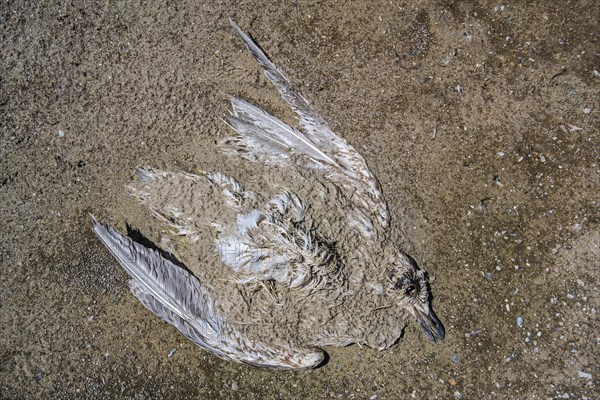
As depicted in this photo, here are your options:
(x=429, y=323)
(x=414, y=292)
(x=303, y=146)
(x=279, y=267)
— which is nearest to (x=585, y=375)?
(x=429, y=323)

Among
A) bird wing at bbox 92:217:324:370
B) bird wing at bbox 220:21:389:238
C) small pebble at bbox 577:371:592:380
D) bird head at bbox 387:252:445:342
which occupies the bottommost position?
bird wing at bbox 92:217:324:370

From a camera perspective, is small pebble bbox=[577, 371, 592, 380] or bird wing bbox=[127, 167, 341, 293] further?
small pebble bbox=[577, 371, 592, 380]

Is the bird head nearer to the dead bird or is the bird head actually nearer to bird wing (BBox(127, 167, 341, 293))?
the dead bird

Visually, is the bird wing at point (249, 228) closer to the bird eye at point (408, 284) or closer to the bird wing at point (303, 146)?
the bird wing at point (303, 146)

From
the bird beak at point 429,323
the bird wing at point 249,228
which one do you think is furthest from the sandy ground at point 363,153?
the bird wing at point 249,228

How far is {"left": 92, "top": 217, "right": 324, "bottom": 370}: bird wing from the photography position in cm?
421

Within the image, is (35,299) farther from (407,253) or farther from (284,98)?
(407,253)

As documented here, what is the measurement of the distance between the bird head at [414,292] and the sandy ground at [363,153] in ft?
0.51

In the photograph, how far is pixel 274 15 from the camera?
15.2 ft

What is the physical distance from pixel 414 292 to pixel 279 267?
3.81 feet

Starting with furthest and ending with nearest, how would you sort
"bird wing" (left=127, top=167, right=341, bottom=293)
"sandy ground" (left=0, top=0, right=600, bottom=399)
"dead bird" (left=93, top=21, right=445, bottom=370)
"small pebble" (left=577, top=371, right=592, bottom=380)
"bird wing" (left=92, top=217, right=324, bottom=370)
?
1. "sandy ground" (left=0, top=0, right=600, bottom=399)
2. "small pebble" (left=577, top=371, right=592, bottom=380)
3. "bird wing" (left=92, top=217, right=324, bottom=370)
4. "dead bird" (left=93, top=21, right=445, bottom=370)
5. "bird wing" (left=127, top=167, right=341, bottom=293)

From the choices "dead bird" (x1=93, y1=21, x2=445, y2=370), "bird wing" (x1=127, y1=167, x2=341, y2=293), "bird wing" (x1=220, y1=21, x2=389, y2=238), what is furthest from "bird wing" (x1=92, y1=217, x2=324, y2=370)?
"bird wing" (x1=220, y1=21, x2=389, y2=238)

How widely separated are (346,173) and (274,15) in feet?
5.24

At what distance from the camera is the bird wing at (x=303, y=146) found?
4379 millimetres
